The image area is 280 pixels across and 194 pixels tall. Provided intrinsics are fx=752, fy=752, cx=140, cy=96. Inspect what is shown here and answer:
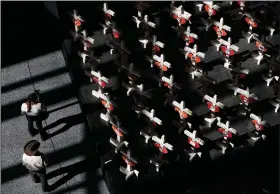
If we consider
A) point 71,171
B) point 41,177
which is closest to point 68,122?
point 71,171

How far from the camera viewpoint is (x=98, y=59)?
752 inches

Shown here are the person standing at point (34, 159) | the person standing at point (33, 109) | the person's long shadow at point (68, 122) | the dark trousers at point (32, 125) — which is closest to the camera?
the person standing at point (34, 159)

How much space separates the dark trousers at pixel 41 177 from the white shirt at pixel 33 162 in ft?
0.73

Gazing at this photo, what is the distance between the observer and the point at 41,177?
17109mm

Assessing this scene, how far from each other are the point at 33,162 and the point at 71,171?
1.52m

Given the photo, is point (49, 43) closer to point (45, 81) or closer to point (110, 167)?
point (45, 81)

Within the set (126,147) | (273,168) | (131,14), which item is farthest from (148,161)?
(131,14)

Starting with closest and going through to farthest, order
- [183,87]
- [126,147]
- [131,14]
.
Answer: [126,147]
[183,87]
[131,14]

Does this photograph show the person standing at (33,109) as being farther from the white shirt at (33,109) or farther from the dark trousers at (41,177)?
the dark trousers at (41,177)

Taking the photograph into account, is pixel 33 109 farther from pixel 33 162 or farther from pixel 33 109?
pixel 33 162

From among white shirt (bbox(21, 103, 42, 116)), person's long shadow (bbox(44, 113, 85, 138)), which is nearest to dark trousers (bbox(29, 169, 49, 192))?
white shirt (bbox(21, 103, 42, 116))

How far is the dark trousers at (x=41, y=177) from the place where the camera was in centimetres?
1698

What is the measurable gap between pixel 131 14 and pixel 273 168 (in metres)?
5.63

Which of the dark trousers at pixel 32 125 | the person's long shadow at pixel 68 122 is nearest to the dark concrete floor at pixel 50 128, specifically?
the person's long shadow at pixel 68 122
